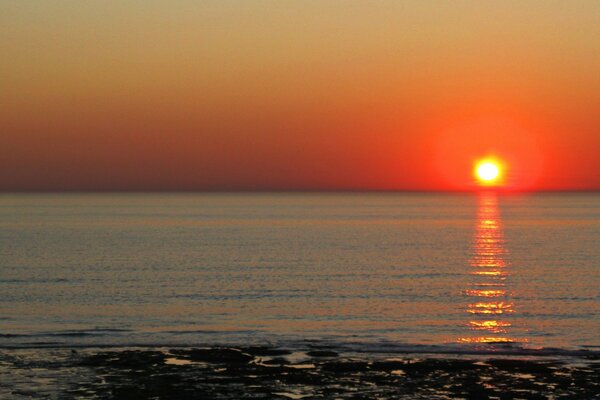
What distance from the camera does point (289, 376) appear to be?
2741cm

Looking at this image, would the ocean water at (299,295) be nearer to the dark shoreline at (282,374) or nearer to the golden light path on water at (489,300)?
the golden light path on water at (489,300)

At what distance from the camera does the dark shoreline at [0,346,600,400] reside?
25.1 m

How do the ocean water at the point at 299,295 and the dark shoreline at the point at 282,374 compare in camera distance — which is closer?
the dark shoreline at the point at 282,374

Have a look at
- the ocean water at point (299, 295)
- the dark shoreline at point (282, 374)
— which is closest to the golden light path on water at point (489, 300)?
the ocean water at point (299, 295)

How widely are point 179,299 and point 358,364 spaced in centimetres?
2406

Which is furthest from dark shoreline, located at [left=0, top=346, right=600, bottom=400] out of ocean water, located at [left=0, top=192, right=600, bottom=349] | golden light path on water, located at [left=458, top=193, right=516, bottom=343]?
golden light path on water, located at [left=458, top=193, right=516, bottom=343]

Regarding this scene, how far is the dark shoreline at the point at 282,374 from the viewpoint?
25094mm

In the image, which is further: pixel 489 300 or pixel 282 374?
pixel 489 300

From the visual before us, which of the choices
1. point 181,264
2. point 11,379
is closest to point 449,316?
point 11,379

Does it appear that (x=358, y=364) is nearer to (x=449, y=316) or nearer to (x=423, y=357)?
(x=423, y=357)

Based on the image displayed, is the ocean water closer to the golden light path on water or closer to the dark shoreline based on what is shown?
the golden light path on water

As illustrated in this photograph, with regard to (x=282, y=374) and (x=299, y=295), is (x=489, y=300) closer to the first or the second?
(x=299, y=295)

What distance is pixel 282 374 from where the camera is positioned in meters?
27.7

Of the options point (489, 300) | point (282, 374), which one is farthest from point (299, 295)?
point (282, 374)
